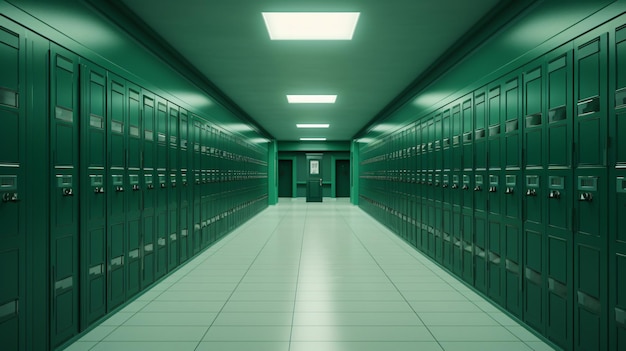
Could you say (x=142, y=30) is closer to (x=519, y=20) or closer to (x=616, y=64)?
→ (x=519, y=20)

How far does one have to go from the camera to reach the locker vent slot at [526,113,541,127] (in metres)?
3.26

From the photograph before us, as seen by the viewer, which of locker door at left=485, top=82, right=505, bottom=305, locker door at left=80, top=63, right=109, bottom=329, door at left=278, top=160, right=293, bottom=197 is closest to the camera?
locker door at left=80, top=63, right=109, bottom=329

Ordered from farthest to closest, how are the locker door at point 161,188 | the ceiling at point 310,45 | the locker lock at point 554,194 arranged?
1. the locker door at point 161,188
2. the ceiling at point 310,45
3. the locker lock at point 554,194

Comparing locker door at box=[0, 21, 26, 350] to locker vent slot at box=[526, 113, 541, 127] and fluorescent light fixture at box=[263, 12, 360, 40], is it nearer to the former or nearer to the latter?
fluorescent light fixture at box=[263, 12, 360, 40]

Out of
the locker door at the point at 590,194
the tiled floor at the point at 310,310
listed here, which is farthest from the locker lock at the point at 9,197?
the locker door at the point at 590,194

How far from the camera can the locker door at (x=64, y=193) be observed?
9.61 ft

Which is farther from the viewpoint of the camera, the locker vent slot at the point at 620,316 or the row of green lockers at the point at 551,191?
the row of green lockers at the point at 551,191

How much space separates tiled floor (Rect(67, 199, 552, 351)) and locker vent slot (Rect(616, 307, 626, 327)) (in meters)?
0.82

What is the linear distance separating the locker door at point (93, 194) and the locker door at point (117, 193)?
0.10 metres

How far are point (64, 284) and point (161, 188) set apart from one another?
2089 mm

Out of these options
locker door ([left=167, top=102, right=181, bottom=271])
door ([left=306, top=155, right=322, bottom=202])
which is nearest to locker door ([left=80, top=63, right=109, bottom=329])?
locker door ([left=167, top=102, right=181, bottom=271])

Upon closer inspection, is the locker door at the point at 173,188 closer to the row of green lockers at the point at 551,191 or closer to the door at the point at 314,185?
the row of green lockers at the point at 551,191

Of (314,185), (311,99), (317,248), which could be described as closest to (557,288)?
(317,248)

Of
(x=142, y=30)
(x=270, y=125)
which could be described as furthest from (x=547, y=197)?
(x=270, y=125)
